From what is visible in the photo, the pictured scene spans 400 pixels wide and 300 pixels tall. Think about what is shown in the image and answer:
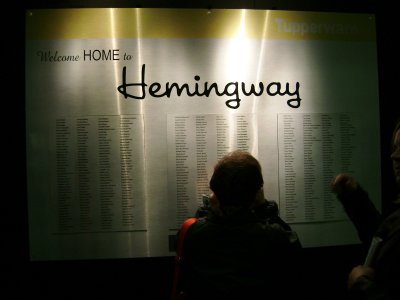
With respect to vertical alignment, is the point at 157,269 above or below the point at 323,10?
below

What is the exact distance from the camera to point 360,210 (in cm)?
169

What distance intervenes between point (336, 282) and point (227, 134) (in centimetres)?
148

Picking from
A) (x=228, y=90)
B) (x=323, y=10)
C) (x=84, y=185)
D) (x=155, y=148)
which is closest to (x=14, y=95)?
(x=84, y=185)

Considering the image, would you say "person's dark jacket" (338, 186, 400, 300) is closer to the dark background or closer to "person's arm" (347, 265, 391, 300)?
"person's arm" (347, 265, 391, 300)

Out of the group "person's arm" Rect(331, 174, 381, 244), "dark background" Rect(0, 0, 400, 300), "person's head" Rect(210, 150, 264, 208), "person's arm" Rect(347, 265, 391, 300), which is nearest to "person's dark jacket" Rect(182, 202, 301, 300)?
"person's head" Rect(210, 150, 264, 208)

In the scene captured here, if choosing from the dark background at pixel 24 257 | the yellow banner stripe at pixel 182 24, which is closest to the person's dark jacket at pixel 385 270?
the dark background at pixel 24 257

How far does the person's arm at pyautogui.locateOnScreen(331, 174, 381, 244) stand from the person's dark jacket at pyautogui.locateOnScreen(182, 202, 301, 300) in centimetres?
54

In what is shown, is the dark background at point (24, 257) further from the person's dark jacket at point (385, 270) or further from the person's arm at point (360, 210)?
the person's dark jacket at point (385, 270)

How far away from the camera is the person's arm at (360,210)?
167 cm

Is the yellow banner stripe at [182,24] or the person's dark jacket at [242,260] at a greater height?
the yellow banner stripe at [182,24]

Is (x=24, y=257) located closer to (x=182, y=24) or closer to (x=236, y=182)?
(x=236, y=182)

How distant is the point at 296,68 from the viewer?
234 centimetres

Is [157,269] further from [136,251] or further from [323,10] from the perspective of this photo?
[323,10]

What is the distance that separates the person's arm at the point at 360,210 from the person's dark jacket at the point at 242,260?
0.54 meters
